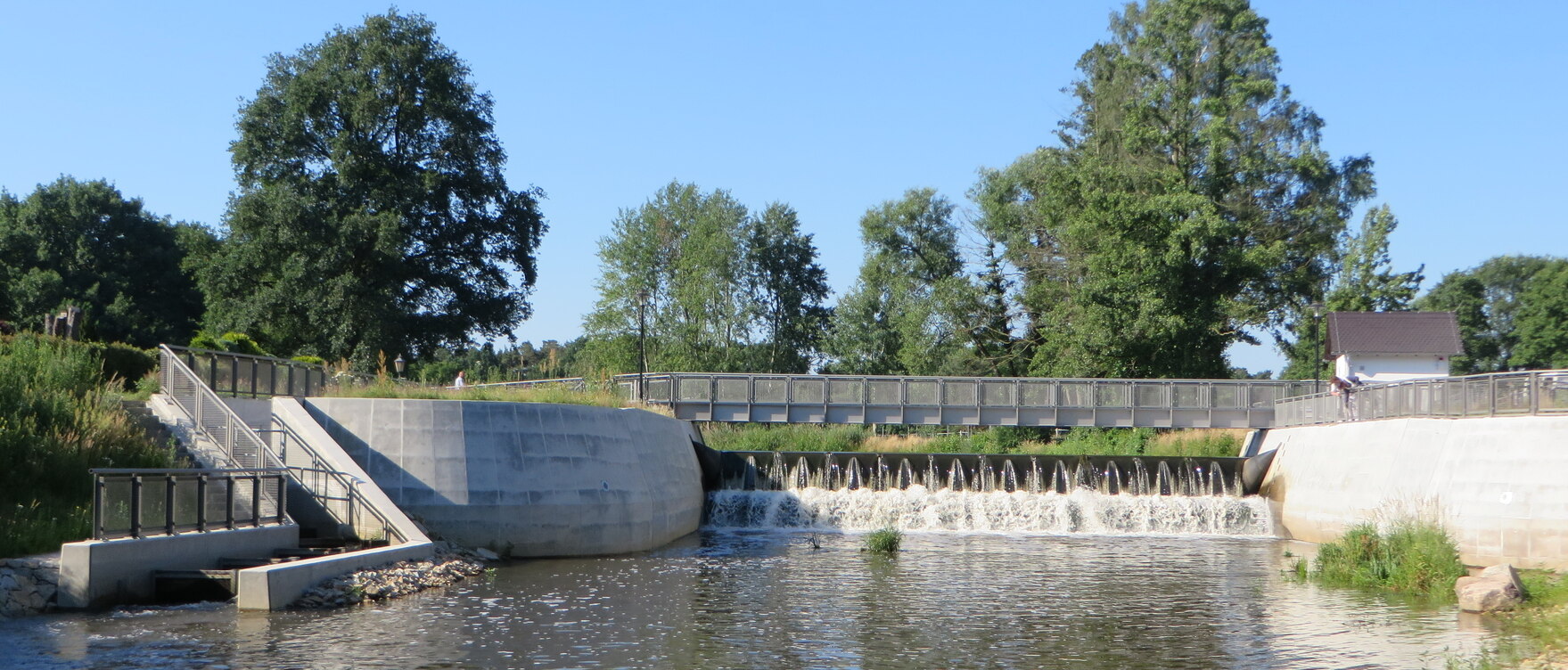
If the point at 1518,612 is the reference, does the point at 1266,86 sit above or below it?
above

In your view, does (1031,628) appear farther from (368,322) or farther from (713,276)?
(713,276)

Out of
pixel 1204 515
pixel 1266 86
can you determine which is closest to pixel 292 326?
pixel 1204 515

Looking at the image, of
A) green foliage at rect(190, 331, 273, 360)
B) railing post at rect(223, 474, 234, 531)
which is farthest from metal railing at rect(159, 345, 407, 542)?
green foliage at rect(190, 331, 273, 360)

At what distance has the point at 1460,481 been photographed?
2572 centimetres

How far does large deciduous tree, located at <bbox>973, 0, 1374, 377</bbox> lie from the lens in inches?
1955

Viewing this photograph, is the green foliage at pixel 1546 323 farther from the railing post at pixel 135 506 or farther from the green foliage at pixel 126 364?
the railing post at pixel 135 506

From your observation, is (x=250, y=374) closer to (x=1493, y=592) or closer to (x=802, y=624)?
(x=802, y=624)

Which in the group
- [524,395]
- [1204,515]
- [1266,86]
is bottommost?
[1204,515]

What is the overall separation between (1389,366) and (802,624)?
40.2 metres

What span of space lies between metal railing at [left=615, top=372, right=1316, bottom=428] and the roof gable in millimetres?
10604

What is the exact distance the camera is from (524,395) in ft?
92.1

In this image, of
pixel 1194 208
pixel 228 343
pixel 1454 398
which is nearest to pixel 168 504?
pixel 228 343

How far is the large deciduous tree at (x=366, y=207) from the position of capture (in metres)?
48.2

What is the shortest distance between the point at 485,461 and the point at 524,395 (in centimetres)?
317
